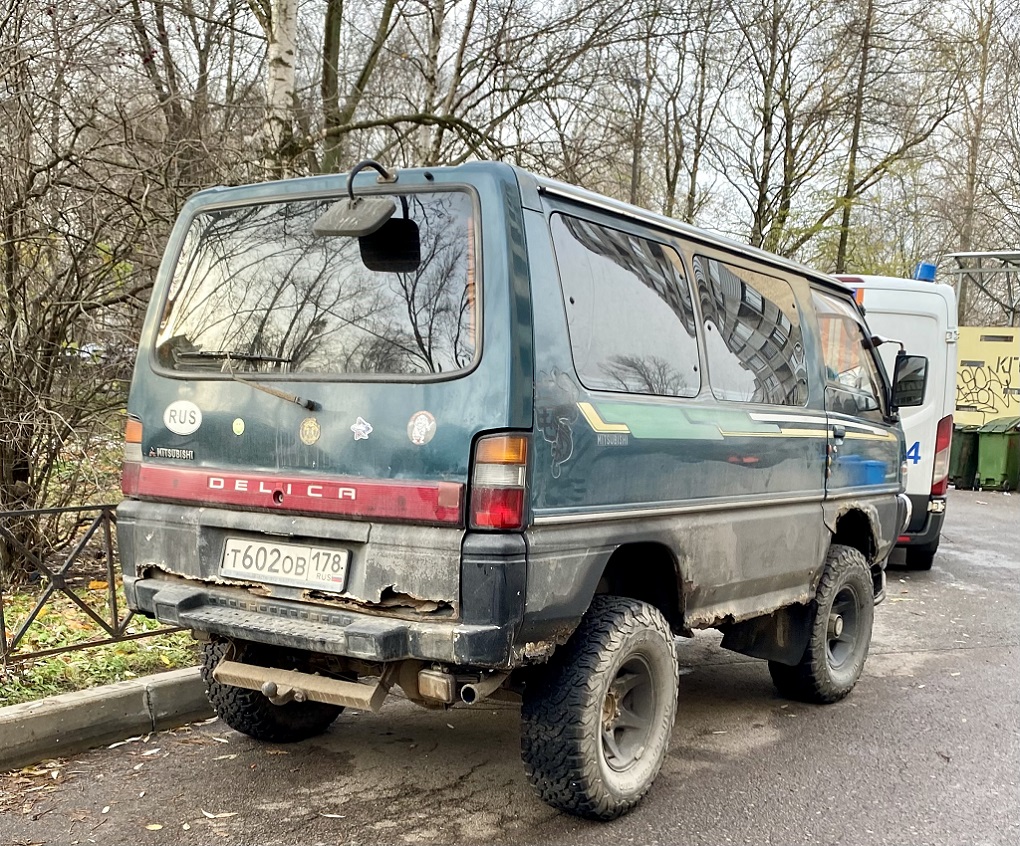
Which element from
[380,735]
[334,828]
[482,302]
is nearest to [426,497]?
[482,302]

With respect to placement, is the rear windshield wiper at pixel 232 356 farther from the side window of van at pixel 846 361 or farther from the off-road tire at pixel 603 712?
the side window of van at pixel 846 361

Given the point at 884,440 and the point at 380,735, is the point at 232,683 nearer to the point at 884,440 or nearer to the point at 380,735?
the point at 380,735

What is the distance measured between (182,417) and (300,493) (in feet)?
2.07

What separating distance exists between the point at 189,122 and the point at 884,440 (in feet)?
16.6

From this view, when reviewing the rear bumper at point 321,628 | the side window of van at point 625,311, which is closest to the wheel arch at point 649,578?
the side window of van at point 625,311

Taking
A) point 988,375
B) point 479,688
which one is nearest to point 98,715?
point 479,688

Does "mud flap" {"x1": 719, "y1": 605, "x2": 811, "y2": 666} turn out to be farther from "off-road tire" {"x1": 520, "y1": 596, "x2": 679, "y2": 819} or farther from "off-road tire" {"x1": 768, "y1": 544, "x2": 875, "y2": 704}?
"off-road tire" {"x1": 520, "y1": 596, "x2": 679, "y2": 819}

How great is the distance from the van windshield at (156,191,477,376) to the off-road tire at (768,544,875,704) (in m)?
2.73

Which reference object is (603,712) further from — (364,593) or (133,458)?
(133,458)

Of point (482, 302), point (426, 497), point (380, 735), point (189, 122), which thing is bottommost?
point (380, 735)

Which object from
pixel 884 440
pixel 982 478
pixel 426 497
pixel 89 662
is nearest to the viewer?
pixel 426 497

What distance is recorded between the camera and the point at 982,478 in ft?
54.7

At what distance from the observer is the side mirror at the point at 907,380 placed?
18.3 feet

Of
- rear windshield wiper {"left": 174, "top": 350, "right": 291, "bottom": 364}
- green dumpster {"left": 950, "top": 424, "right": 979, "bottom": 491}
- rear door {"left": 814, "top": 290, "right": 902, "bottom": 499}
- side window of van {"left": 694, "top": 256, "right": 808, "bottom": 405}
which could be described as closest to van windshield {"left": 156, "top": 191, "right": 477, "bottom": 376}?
rear windshield wiper {"left": 174, "top": 350, "right": 291, "bottom": 364}
